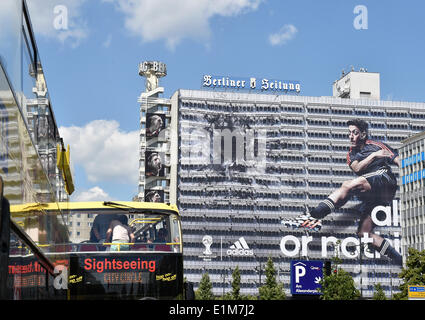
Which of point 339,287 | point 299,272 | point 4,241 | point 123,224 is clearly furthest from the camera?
point 299,272

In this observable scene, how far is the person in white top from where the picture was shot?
17688 mm

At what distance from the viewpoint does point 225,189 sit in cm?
16900

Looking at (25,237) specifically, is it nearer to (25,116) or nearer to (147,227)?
(25,116)

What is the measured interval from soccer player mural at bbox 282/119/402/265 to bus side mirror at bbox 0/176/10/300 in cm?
16715

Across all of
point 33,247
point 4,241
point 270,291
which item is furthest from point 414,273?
point 4,241

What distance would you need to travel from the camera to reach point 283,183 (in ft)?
559

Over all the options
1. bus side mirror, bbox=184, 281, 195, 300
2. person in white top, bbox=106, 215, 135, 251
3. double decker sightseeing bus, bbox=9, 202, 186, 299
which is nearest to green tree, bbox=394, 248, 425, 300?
double decker sightseeing bus, bbox=9, 202, 186, 299

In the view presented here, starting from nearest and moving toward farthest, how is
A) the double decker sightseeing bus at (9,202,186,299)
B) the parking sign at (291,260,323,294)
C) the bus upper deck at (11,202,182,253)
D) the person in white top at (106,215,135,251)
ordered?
the double decker sightseeing bus at (9,202,186,299), the bus upper deck at (11,202,182,253), the person in white top at (106,215,135,251), the parking sign at (291,260,323,294)

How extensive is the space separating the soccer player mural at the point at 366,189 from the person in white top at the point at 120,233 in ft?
507

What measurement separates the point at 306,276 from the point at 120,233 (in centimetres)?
9327

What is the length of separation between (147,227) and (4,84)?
1209cm

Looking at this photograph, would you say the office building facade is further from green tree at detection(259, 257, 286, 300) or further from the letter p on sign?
the letter p on sign

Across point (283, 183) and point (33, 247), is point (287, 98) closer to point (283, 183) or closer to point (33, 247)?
point (283, 183)

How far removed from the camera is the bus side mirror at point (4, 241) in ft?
17.8
